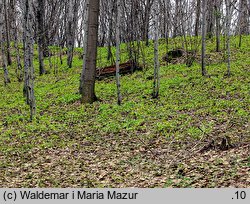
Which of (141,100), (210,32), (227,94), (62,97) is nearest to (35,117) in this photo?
(62,97)

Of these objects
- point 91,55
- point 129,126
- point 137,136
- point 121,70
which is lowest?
point 137,136

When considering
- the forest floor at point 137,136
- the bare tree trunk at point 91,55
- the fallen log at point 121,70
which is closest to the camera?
the forest floor at point 137,136

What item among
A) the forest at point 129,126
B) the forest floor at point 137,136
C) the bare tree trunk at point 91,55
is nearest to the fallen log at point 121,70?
the forest at point 129,126

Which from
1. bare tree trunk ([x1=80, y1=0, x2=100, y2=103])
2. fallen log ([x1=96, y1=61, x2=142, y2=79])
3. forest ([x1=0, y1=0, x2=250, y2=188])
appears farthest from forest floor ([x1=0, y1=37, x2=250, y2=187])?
fallen log ([x1=96, y1=61, x2=142, y2=79])

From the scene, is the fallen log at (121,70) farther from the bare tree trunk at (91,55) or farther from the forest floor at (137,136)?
the bare tree trunk at (91,55)

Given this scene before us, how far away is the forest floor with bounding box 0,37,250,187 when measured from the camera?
6.82 meters

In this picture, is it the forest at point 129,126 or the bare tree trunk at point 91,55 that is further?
the bare tree trunk at point 91,55

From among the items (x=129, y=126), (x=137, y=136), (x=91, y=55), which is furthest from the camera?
(x=91, y=55)

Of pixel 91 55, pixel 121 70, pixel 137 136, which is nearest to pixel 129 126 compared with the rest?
pixel 137 136

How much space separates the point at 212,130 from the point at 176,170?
271 cm

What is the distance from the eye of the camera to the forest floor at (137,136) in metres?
6.82

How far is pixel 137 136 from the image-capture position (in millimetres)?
9758

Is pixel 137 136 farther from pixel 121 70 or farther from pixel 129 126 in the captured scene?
pixel 121 70

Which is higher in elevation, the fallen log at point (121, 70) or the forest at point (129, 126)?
the fallen log at point (121, 70)
